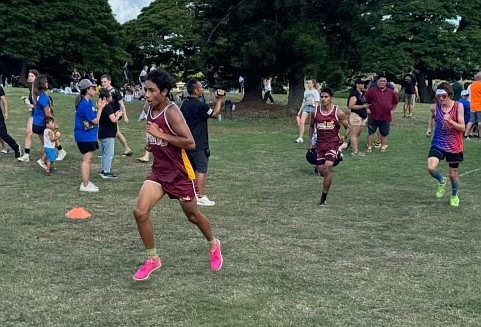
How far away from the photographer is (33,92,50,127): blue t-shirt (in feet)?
37.0

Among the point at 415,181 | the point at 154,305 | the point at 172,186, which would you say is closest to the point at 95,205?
the point at 172,186

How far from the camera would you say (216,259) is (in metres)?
6.09

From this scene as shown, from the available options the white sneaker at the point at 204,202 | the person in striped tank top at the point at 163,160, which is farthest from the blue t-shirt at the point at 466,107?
the person in striped tank top at the point at 163,160

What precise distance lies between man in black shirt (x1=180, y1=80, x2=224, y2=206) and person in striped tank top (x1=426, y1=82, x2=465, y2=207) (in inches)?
130

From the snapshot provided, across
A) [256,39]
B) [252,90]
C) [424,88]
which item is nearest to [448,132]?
[256,39]

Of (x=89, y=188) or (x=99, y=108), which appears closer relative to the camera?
(x=99, y=108)

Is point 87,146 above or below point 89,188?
above

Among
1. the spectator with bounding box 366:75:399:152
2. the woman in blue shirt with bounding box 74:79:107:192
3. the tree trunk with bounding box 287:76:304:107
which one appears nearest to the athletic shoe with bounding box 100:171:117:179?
the woman in blue shirt with bounding box 74:79:107:192

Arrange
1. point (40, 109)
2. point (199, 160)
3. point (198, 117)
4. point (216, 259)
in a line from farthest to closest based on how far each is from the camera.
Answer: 1. point (40, 109)
2. point (199, 160)
3. point (198, 117)
4. point (216, 259)

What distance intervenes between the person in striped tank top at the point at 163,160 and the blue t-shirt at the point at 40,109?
6.17m

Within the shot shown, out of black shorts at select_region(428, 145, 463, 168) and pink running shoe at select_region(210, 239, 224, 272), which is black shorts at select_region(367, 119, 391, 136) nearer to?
black shorts at select_region(428, 145, 463, 168)

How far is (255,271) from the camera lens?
600 cm

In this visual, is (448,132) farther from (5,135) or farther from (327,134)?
(5,135)

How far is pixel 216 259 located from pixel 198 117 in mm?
3113
